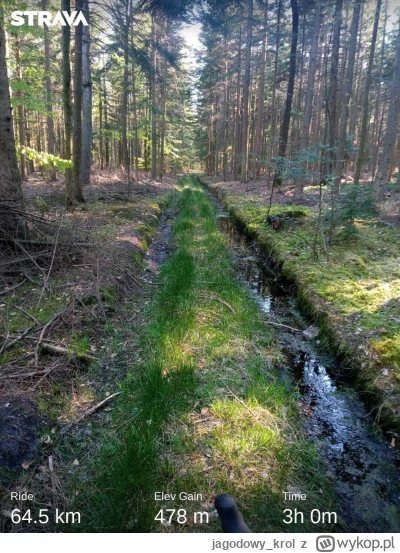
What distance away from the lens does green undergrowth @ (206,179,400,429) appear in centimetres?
332

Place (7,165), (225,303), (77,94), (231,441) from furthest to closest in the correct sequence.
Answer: (77,94)
(225,303)
(7,165)
(231,441)

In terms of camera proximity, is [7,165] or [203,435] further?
[7,165]

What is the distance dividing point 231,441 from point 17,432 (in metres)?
1.63

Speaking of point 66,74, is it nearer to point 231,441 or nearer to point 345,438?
point 231,441

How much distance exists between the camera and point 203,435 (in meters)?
2.64

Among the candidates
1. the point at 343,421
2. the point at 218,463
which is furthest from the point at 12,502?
the point at 343,421

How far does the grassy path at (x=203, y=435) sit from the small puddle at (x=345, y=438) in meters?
0.17

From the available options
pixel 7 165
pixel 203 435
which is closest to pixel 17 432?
pixel 203 435

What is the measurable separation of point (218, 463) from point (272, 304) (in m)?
3.62

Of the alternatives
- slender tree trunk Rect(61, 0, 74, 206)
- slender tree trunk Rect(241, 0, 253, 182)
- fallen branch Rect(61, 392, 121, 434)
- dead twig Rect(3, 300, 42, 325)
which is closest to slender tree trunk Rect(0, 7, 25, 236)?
dead twig Rect(3, 300, 42, 325)

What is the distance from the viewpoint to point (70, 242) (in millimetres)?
5445

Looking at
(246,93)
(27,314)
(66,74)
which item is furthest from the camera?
(246,93)

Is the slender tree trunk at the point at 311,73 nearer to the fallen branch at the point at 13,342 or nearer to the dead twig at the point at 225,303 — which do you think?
the dead twig at the point at 225,303

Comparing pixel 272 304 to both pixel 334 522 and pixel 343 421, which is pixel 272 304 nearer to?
pixel 343 421
